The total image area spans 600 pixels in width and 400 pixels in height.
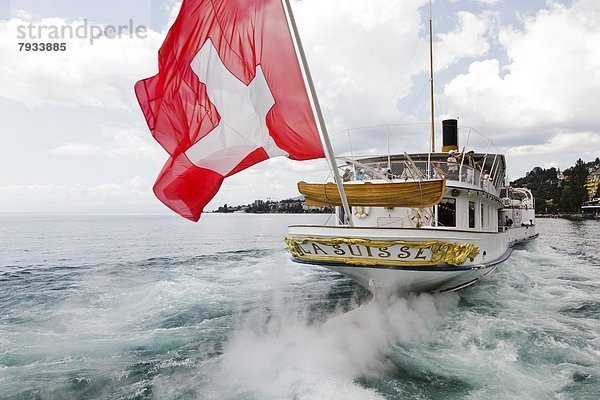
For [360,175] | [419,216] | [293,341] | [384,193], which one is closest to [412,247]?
[384,193]

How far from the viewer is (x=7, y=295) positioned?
17594mm

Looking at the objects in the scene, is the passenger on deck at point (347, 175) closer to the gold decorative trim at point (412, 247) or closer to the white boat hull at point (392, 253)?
the white boat hull at point (392, 253)

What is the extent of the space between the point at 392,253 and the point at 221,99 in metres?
6.42

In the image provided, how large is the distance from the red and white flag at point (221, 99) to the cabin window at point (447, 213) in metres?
8.61

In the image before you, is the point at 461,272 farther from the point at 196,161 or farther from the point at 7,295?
the point at 7,295

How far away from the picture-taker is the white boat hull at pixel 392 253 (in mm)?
11258

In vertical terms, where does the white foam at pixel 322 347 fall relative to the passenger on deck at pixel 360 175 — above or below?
Answer: below

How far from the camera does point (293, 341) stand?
436 inches

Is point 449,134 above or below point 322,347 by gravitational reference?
above

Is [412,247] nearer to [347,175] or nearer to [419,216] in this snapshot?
[419,216]

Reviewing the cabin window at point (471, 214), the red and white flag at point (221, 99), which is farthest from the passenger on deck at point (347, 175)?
the red and white flag at point (221, 99)

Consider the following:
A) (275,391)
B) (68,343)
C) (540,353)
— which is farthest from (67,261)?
(540,353)

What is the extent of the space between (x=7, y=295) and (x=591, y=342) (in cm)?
2155

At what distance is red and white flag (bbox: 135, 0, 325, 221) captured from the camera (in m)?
7.36
